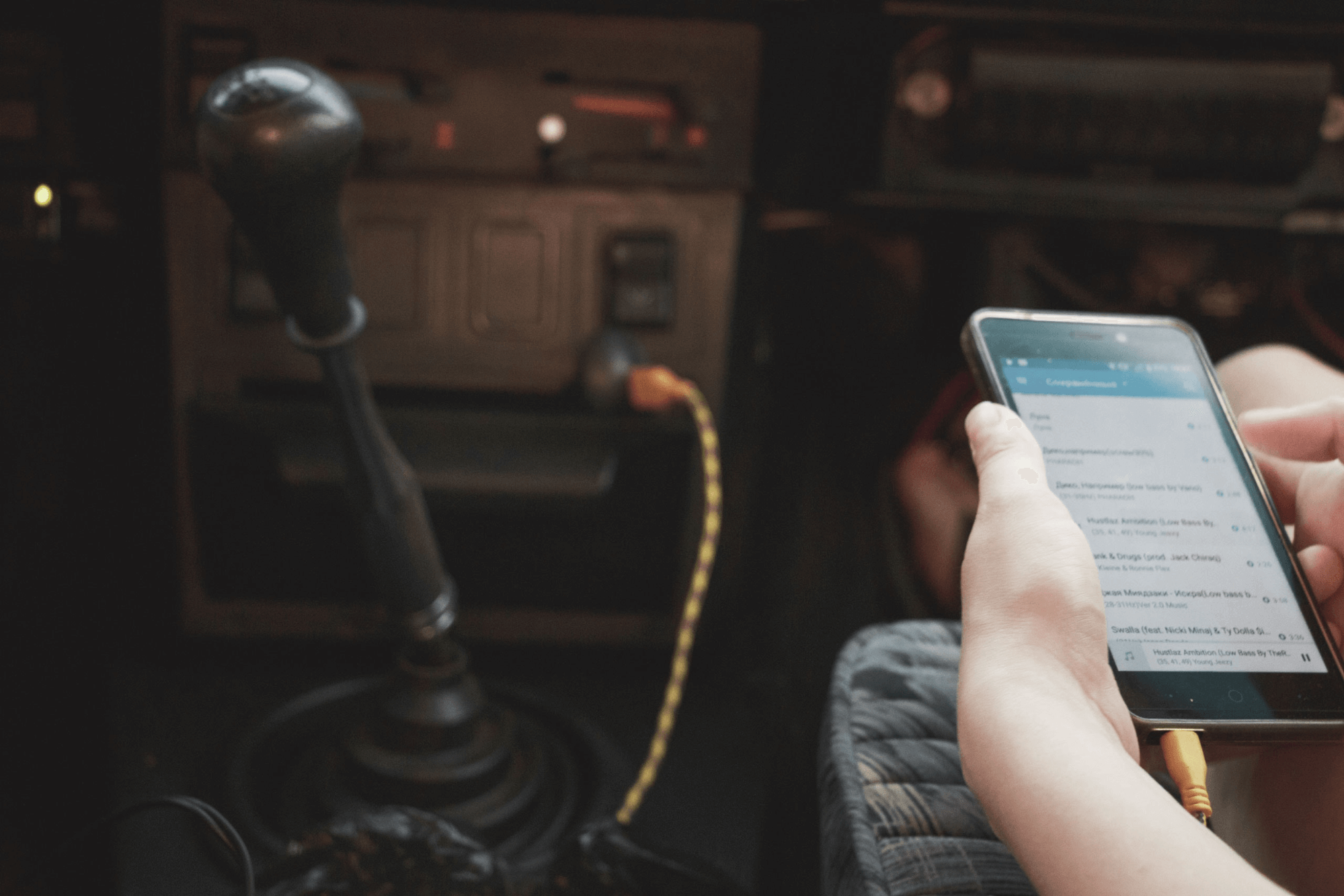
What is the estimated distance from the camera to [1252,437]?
44 centimetres

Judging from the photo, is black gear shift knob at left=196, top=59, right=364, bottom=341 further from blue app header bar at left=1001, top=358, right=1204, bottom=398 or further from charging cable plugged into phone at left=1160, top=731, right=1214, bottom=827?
charging cable plugged into phone at left=1160, top=731, right=1214, bottom=827

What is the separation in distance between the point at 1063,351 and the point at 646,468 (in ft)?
1.46

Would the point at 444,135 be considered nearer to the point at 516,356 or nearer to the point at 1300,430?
the point at 516,356

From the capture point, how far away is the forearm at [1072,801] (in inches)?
9.1

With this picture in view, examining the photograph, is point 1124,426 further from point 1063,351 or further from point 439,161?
point 439,161

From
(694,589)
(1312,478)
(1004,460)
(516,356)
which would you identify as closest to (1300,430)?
(1312,478)

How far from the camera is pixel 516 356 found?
799mm

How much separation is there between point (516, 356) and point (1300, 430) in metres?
0.56

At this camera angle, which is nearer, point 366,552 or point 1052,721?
point 1052,721

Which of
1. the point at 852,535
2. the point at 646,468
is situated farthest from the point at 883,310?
the point at 646,468

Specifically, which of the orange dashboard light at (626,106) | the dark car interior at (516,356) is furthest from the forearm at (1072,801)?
the orange dashboard light at (626,106)

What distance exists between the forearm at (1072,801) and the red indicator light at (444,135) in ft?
1.98

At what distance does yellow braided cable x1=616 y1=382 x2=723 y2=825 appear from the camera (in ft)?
2.35

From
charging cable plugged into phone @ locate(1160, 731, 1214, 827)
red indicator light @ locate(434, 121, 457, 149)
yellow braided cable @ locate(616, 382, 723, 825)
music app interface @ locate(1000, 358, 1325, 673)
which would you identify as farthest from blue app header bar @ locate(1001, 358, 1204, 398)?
red indicator light @ locate(434, 121, 457, 149)
